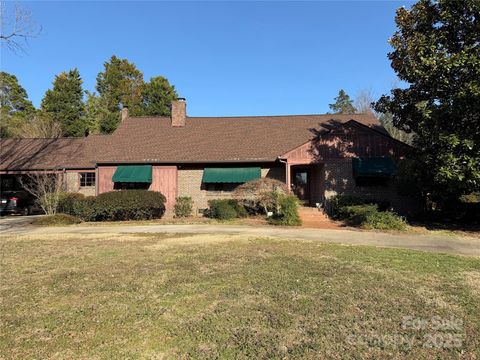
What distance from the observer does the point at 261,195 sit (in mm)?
18016

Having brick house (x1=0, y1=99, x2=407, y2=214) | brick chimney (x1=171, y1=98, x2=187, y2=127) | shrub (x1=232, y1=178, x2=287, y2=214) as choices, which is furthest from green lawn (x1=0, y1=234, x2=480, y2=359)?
brick chimney (x1=171, y1=98, x2=187, y2=127)

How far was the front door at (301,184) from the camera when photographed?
2373cm

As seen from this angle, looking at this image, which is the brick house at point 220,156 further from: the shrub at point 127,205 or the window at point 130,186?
Result: the shrub at point 127,205

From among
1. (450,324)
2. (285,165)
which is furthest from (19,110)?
(450,324)

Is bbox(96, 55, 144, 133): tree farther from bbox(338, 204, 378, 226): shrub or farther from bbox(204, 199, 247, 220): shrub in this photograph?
bbox(338, 204, 378, 226): shrub

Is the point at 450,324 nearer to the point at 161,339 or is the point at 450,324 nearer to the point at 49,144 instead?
the point at 161,339

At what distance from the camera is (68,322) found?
4.75 meters

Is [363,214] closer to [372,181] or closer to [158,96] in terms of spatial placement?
[372,181]

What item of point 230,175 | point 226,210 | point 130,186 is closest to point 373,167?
point 230,175

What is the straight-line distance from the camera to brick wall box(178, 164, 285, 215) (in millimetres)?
A: 22000

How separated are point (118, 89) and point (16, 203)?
33.8 meters

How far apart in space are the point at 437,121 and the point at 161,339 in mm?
12941

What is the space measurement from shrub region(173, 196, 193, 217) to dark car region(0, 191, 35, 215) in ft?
31.6

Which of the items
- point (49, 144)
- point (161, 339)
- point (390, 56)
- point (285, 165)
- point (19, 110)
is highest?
point (19, 110)
